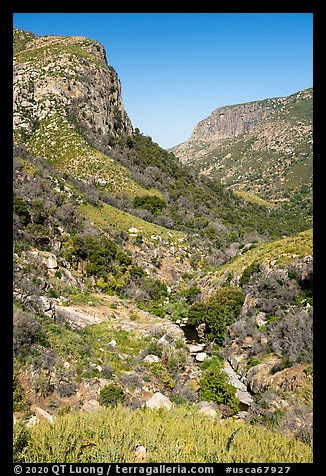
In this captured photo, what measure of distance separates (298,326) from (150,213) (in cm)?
2269

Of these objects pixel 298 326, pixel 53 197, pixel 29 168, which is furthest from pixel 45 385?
pixel 29 168

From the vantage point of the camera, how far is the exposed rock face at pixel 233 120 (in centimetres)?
17143

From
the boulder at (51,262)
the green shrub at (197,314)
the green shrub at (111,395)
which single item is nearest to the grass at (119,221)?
the boulder at (51,262)

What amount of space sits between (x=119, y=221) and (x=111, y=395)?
19722mm

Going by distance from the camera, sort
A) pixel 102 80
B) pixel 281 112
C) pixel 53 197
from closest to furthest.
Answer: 1. pixel 53 197
2. pixel 102 80
3. pixel 281 112

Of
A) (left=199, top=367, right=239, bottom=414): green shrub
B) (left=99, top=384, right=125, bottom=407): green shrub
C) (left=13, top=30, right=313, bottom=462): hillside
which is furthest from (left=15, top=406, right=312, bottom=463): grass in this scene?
(left=199, top=367, right=239, bottom=414): green shrub

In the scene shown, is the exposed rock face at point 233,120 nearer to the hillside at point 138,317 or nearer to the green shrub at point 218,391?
the hillside at point 138,317

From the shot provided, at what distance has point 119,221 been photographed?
2744cm

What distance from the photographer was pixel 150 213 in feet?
106

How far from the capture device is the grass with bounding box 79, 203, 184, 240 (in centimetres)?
2596

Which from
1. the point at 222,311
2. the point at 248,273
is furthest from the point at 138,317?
the point at 248,273

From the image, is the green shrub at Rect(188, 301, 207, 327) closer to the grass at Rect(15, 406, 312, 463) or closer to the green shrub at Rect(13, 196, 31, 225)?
the green shrub at Rect(13, 196, 31, 225)
